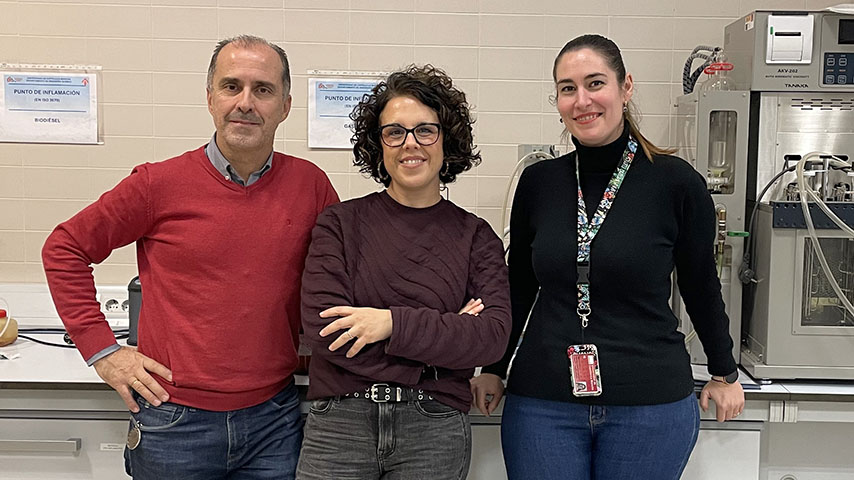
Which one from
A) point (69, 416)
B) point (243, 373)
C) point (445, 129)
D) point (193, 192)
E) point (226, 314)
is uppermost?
Result: point (445, 129)

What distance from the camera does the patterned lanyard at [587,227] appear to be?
5.34 ft

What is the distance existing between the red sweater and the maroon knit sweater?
0.40 ft

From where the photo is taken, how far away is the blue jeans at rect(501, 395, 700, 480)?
1.61 m

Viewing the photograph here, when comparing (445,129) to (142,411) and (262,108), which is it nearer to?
(262,108)

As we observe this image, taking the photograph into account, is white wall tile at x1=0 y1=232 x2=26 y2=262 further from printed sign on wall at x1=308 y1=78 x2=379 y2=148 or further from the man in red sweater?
the man in red sweater

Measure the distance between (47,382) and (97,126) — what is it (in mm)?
1126

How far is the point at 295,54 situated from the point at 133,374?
1.45 meters

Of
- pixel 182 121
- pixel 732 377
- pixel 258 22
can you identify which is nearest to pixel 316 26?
pixel 258 22

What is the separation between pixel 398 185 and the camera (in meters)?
Result: 1.65

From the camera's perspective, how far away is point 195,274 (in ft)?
5.42

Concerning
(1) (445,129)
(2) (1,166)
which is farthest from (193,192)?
(2) (1,166)

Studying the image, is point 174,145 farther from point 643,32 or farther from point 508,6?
point 643,32

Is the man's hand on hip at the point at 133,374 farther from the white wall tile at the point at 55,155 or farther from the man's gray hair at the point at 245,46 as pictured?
the white wall tile at the point at 55,155

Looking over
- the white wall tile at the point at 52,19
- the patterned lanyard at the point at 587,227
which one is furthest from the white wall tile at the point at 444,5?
the patterned lanyard at the point at 587,227
